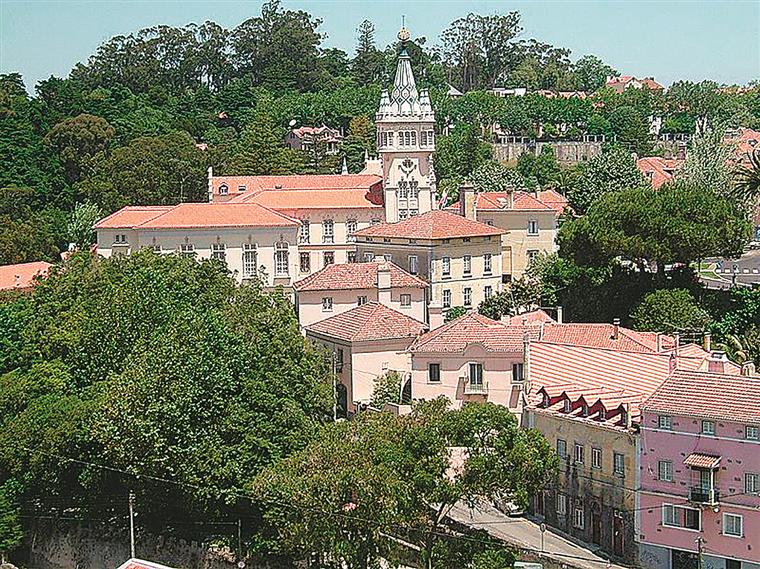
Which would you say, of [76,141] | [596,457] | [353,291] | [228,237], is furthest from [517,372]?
[76,141]

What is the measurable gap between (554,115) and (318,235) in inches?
1663

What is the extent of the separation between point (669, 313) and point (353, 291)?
1039cm

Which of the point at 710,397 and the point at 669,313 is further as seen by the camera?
the point at 669,313

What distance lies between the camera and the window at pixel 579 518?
32.2 m

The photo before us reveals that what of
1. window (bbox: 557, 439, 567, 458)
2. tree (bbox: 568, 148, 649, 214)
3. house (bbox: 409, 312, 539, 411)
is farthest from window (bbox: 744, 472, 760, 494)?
tree (bbox: 568, 148, 649, 214)

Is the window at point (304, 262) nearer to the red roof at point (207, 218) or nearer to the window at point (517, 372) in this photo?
the red roof at point (207, 218)

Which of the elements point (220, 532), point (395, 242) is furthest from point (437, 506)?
point (395, 242)

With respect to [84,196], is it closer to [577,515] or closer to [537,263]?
[537,263]

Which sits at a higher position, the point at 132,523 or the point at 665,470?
the point at 665,470

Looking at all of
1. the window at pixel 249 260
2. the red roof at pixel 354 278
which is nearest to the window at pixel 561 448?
the red roof at pixel 354 278

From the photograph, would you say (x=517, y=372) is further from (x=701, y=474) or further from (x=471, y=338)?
(x=701, y=474)

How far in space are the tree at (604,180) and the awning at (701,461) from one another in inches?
1086

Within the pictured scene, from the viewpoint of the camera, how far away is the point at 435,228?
1929 inches

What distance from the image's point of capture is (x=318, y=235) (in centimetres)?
5534
